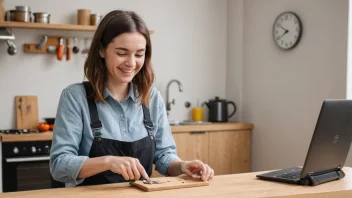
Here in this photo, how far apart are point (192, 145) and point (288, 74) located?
1.06m

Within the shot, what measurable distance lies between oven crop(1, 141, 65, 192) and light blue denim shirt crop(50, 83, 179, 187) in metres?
1.86

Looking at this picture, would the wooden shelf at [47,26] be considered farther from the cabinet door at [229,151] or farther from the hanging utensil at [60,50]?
the cabinet door at [229,151]

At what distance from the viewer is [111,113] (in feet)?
7.27

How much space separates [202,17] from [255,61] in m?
0.74

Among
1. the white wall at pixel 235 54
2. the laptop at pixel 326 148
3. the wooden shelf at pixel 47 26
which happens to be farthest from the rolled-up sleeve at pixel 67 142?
the white wall at pixel 235 54

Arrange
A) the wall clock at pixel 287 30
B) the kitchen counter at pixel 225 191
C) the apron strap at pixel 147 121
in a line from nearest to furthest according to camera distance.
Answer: the kitchen counter at pixel 225 191 < the apron strap at pixel 147 121 < the wall clock at pixel 287 30

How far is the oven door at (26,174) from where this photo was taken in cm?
396

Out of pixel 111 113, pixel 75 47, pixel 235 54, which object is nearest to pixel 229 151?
pixel 235 54

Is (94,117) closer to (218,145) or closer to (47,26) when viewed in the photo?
(47,26)

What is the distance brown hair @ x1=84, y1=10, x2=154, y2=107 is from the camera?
2.13 metres

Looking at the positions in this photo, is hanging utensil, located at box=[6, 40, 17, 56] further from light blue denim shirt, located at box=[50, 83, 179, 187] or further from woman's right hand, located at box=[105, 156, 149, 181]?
woman's right hand, located at box=[105, 156, 149, 181]

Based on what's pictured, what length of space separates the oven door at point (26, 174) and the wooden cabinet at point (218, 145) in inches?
36.7

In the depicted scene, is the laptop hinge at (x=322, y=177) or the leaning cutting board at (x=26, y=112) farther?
the leaning cutting board at (x=26, y=112)

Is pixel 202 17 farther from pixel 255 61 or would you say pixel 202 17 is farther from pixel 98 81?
pixel 98 81
